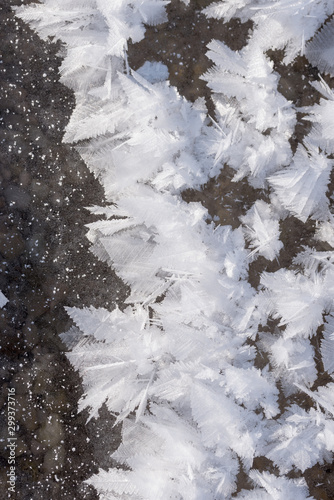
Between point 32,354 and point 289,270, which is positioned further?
point 32,354

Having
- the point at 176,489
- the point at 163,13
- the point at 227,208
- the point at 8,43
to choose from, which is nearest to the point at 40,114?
the point at 8,43

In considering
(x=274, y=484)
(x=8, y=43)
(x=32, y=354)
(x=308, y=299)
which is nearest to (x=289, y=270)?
(x=308, y=299)

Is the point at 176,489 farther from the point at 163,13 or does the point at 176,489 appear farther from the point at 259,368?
the point at 163,13

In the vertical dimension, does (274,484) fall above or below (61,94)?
below

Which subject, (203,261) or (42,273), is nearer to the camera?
(203,261)

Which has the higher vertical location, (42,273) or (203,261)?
(203,261)

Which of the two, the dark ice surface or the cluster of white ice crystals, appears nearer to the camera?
the cluster of white ice crystals

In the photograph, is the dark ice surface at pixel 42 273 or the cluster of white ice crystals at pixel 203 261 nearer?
the cluster of white ice crystals at pixel 203 261

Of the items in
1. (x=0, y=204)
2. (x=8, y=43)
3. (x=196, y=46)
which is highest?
(x=196, y=46)
